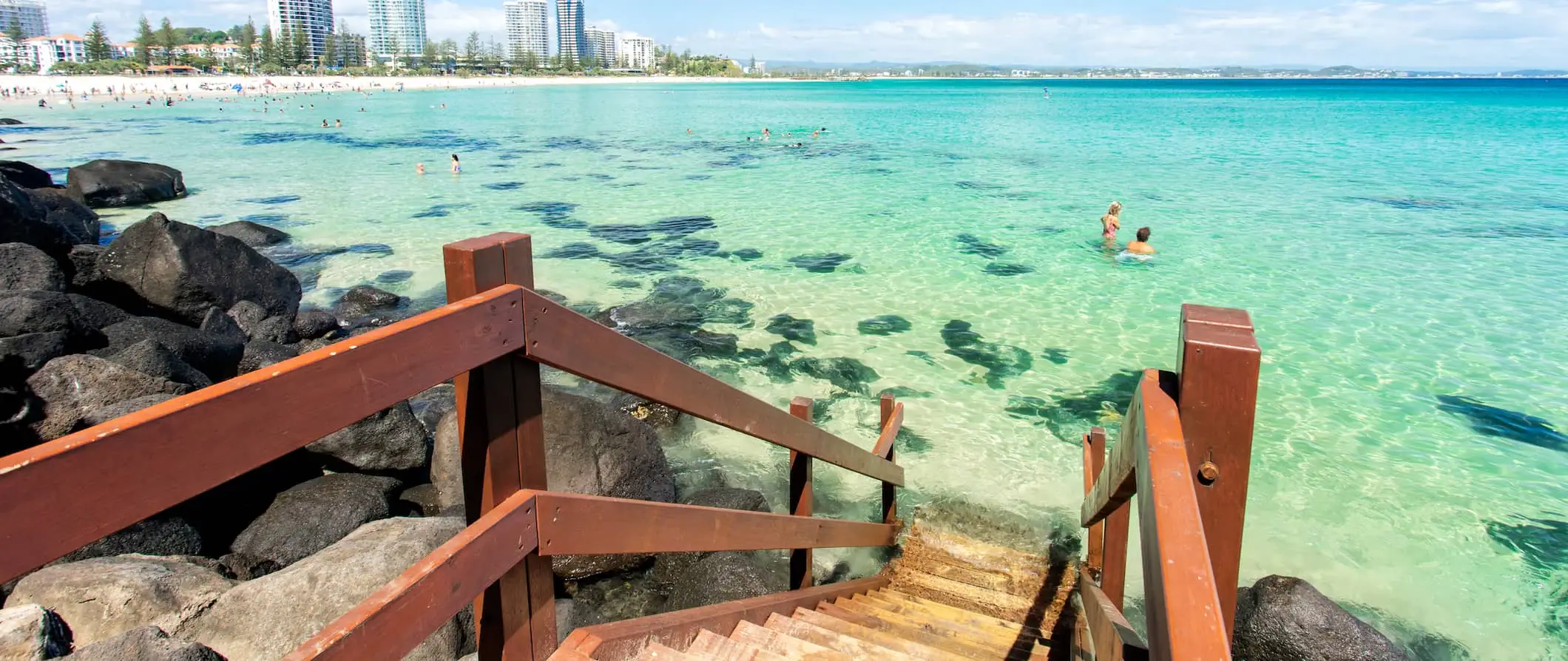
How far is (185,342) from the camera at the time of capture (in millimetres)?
7355

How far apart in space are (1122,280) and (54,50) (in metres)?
176

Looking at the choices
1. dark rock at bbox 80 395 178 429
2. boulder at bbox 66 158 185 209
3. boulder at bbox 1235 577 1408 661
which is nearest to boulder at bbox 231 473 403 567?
dark rock at bbox 80 395 178 429

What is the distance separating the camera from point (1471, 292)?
13.3 metres

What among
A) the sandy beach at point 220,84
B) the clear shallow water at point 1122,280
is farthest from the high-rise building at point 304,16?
the clear shallow water at point 1122,280

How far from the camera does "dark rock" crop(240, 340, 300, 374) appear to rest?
779cm

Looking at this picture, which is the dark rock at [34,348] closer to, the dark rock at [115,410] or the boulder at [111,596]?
the dark rock at [115,410]

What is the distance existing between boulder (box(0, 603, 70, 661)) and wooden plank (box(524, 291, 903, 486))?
253cm

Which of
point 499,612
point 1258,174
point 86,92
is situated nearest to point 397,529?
point 499,612

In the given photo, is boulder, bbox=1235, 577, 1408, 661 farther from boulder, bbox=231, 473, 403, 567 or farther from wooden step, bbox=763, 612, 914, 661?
boulder, bbox=231, 473, 403, 567

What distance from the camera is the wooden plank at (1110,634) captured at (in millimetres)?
1665

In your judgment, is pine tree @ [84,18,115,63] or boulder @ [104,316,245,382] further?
pine tree @ [84,18,115,63]

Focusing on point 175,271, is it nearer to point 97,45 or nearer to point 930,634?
point 930,634

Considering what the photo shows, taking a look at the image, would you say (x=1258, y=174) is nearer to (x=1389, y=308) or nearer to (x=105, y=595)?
(x=1389, y=308)

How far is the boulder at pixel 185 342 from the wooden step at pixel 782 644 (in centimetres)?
645
